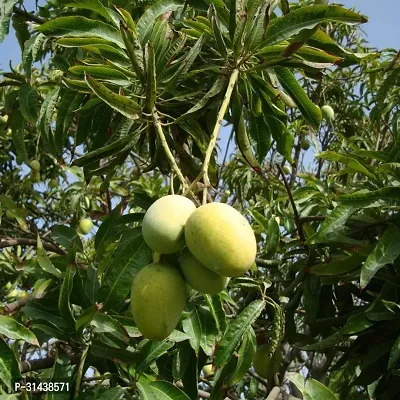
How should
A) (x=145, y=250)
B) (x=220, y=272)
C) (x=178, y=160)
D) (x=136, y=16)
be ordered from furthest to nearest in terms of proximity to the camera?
1. (x=136, y=16)
2. (x=178, y=160)
3. (x=145, y=250)
4. (x=220, y=272)

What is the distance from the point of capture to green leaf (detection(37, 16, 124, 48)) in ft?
4.58

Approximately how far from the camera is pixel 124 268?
1.32m

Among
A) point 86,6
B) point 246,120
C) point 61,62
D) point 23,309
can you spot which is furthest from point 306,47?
point 23,309

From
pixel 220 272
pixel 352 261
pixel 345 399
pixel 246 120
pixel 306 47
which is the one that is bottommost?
pixel 345 399

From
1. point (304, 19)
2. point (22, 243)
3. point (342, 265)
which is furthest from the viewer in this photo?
point (22, 243)

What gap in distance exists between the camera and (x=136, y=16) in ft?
5.74

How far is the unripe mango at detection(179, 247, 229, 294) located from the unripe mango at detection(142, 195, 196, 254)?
0.03 meters

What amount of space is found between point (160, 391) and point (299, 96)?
0.81 metres

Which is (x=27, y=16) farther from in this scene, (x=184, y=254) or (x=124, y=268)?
(x=184, y=254)

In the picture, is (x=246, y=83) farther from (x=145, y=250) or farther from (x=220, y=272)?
(x=220, y=272)

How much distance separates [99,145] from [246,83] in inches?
19.4

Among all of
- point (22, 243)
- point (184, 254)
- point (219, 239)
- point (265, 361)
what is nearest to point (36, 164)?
point (22, 243)

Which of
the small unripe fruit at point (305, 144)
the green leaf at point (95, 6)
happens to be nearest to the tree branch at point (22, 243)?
the green leaf at point (95, 6)

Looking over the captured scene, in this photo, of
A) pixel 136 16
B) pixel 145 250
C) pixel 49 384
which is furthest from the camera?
pixel 136 16
